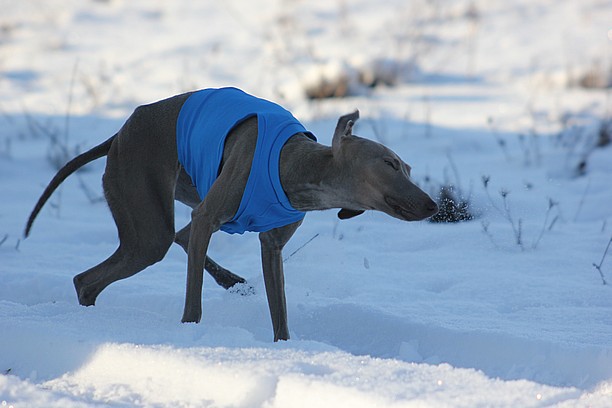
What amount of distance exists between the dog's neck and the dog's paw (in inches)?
39.9

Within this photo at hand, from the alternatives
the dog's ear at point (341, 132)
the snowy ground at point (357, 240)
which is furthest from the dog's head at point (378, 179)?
the snowy ground at point (357, 240)

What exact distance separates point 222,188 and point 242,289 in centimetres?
102

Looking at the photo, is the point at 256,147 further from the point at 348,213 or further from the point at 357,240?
the point at 357,240


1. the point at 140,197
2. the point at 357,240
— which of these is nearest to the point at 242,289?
the point at 140,197

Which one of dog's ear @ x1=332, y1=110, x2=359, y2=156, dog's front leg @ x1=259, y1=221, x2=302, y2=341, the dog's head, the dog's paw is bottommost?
the dog's paw

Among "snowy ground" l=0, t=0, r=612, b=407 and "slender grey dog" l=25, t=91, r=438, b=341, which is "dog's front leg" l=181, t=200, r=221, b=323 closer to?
"slender grey dog" l=25, t=91, r=438, b=341

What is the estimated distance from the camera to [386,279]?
4883 mm

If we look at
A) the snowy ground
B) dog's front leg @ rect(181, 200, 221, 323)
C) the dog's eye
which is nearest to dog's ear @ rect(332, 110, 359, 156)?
the dog's eye

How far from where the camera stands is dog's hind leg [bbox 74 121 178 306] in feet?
13.2

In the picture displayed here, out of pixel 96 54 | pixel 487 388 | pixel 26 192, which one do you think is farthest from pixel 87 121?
pixel 487 388

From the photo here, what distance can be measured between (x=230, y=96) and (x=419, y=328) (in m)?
1.32

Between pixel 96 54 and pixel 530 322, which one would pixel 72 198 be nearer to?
pixel 530 322

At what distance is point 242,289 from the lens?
4531 millimetres

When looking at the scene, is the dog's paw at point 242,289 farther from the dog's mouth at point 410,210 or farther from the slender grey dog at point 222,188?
the dog's mouth at point 410,210
